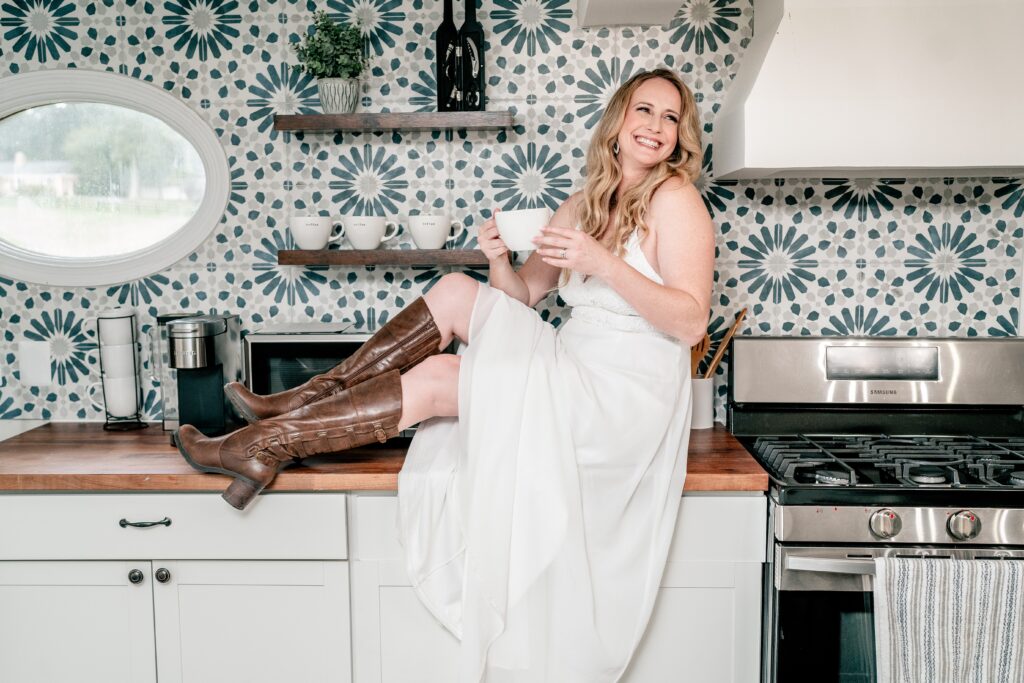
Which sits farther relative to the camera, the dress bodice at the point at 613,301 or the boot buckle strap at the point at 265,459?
the dress bodice at the point at 613,301

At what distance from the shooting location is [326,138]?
90.2 inches

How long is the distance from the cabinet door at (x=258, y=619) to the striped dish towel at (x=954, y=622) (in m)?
1.13

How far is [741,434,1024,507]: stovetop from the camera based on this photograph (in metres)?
1.68

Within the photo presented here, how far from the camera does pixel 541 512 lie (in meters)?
1.65

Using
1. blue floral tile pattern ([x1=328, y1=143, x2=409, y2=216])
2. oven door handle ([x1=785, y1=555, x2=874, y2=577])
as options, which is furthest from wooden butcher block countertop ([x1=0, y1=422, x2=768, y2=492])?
blue floral tile pattern ([x1=328, y1=143, x2=409, y2=216])

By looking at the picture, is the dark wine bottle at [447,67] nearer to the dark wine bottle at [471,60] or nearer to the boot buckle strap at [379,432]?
the dark wine bottle at [471,60]

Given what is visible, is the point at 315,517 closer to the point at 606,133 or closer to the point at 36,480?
the point at 36,480

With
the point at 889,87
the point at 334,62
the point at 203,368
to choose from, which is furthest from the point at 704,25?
the point at 203,368

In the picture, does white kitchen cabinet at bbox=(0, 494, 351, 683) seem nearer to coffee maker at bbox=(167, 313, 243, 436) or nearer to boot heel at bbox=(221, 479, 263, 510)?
boot heel at bbox=(221, 479, 263, 510)

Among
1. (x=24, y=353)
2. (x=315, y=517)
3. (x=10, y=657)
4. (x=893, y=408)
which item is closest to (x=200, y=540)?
(x=315, y=517)

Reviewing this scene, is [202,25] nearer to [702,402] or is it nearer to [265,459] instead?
[265,459]

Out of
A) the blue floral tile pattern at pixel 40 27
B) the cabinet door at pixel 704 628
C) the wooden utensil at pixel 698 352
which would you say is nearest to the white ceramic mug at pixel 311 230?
the blue floral tile pattern at pixel 40 27

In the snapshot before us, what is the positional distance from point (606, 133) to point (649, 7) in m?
0.30

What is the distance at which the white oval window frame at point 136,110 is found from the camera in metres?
2.28
